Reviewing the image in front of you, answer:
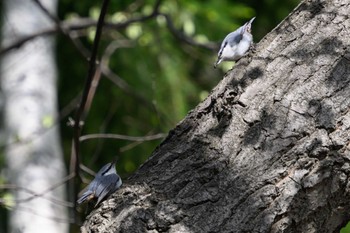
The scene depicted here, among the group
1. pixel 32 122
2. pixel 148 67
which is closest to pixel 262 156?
pixel 32 122

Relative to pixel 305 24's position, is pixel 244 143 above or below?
below

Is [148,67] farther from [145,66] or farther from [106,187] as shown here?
[106,187]

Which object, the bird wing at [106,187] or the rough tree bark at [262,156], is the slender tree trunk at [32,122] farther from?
the rough tree bark at [262,156]

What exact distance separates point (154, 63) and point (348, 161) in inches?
151

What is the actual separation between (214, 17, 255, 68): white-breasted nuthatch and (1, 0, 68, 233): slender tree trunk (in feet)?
6.92

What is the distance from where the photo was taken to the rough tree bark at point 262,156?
206 centimetres

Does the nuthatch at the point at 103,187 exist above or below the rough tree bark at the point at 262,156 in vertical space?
above

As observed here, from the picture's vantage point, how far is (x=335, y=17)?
2.36 meters

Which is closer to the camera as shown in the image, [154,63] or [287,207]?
[287,207]

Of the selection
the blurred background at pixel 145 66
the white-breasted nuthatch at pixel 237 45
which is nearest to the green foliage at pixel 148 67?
the blurred background at pixel 145 66

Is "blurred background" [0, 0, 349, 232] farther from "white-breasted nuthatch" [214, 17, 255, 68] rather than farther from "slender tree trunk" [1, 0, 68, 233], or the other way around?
"white-breasted nuthatch" [214, 17, 255, 68]

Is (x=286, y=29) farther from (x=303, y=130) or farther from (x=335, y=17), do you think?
(x=303, y=130)

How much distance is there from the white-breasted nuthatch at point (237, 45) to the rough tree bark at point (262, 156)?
0.33ft

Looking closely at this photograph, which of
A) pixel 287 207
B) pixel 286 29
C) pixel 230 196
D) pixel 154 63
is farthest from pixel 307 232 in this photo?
pixel 154 63
